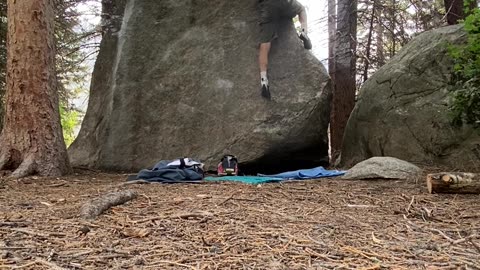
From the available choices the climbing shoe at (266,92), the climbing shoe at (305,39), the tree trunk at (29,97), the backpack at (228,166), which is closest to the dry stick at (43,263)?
the tree trunk at (29,97)

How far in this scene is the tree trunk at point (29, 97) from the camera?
550 centimetres

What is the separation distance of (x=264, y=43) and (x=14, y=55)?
3.81 m

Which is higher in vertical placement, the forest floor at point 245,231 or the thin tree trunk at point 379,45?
the thin tree trunk at point 379,45

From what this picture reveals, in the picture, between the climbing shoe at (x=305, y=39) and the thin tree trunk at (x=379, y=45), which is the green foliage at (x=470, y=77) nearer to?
the climbing shoe at (x=305, y=39)

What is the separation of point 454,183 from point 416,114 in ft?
8.44

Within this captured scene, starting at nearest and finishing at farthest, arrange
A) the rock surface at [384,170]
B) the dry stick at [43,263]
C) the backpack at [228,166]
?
the dry stick at [43,263], the rock surface at [384,170], the backpack at [228,166]

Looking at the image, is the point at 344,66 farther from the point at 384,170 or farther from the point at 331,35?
the point at 384,170

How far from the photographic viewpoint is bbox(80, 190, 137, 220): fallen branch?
282 centimetres

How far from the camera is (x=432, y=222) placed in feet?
9.17

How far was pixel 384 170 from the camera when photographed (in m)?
5.22

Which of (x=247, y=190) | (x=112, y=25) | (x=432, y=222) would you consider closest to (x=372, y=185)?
(x=247, y=190)

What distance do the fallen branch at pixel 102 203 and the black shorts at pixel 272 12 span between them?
15.6ft

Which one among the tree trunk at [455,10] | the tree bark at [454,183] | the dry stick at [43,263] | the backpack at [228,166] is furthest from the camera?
the tree trunk at [455,10]

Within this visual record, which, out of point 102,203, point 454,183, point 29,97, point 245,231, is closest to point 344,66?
point 454,183
